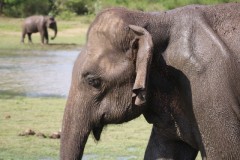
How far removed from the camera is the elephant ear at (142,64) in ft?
14.2

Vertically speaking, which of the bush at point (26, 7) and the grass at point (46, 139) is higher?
the grass at point (46, 139)

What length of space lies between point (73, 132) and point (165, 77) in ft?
2.11

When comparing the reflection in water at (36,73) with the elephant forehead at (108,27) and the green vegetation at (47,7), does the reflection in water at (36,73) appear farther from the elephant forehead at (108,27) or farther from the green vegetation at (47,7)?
the green vegetation at (47,7)

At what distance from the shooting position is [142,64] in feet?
14.3

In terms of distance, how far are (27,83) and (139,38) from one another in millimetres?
12962

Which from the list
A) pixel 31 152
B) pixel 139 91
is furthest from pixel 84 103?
pixel 31 152

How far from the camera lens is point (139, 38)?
176 inches

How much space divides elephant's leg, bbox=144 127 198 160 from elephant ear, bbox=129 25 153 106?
0.63 meters

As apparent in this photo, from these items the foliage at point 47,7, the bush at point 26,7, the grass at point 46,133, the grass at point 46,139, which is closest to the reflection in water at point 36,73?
the grass at point 46,133

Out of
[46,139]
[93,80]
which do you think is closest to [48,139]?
[46,139]

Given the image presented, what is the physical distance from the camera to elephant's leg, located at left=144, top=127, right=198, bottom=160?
4.98 meters

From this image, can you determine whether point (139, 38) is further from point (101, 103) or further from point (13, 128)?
point (13, 128)

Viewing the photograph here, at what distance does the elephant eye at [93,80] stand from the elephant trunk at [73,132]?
0.17 m

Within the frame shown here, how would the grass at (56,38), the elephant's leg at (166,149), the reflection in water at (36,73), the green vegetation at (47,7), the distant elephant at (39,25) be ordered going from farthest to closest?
the green vegetation at (47,7) → the distant elephant at (39,25) → the grass at (56,38) → the reflection in water at (36,73) → the elephant's leg at (166,149)
